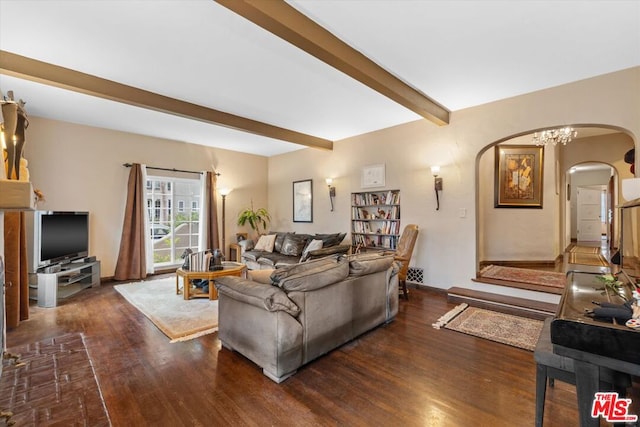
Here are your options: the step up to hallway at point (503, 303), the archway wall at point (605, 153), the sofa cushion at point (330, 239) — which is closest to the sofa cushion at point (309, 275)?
the step up to hallway at point (503, 303)

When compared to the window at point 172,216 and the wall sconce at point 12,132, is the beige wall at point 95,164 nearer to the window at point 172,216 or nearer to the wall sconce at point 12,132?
the window at point 172,216

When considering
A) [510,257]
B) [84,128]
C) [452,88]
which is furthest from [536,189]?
[84,128]

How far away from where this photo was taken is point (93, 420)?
171 centimetres

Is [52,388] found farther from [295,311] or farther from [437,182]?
[437,182]

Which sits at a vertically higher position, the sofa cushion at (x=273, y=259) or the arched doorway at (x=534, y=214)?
the arched doorway at (x=534, y=214)

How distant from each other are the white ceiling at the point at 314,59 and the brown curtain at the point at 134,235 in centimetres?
149

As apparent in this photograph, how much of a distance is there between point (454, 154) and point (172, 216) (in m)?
5.62

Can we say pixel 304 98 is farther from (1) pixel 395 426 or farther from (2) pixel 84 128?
(2) pixel 84 128

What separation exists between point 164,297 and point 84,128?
3381mm

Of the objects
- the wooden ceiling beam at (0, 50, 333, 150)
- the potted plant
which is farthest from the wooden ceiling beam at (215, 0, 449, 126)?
the potted plant

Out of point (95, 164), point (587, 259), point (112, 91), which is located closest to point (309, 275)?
point (112, 91)

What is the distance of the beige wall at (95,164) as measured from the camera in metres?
4.58

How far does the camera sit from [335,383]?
6.91ft

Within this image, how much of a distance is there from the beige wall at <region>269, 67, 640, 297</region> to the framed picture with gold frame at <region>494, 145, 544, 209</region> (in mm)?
395
